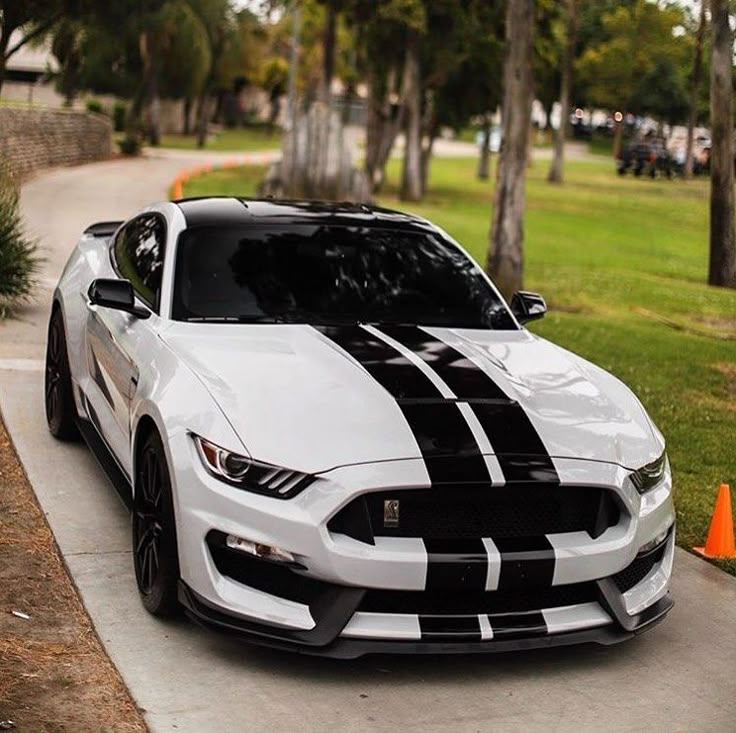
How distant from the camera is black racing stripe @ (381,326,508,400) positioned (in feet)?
18.3

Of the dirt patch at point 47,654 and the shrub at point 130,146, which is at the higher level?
the shrub at point 130,146

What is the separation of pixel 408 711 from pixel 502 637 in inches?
17.1

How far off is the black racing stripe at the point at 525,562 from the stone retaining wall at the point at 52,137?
18372mm

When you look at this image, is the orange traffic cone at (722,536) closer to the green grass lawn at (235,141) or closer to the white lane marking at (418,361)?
the white lane marking at (418,361)

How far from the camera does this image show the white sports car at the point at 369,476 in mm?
4906

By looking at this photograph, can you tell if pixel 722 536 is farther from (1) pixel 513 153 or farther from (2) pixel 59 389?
(1) pixel 513 153

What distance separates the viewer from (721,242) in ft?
67.8

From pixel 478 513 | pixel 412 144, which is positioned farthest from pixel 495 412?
pixel 412 144

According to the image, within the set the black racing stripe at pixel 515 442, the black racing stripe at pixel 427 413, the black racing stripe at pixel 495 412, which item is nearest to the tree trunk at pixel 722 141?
the black racing stripe at pixel 495 412

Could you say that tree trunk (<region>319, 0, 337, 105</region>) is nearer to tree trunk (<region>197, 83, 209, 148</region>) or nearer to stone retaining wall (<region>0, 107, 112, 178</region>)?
stone retaining wall (<region>0, 107, 112, 178</region>)

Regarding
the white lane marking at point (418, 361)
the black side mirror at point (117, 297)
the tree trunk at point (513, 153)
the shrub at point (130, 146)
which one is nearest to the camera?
the white lane marking at point (418, 361)

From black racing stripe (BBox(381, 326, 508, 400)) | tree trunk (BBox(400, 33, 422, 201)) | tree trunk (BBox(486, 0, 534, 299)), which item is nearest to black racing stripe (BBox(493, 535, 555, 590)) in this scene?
black racing stripe (BBox(381, 326, 508, 400))

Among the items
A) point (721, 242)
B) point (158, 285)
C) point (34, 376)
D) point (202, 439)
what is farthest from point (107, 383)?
point (721, 242)

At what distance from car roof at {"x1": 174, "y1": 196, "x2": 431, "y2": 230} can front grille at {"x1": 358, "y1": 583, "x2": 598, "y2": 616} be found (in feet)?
8.38
